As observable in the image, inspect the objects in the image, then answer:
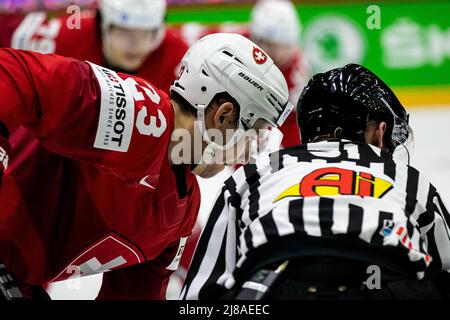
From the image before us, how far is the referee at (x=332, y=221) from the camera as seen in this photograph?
71.1 inches

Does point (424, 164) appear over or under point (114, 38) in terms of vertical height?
under

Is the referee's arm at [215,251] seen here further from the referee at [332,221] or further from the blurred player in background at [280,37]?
the blurred player in background at [280,37]

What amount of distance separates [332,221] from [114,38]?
2740 millimetres

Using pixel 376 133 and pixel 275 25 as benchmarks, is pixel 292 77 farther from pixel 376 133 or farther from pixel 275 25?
pixel 376 133

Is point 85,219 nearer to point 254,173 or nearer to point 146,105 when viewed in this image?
point 146,105

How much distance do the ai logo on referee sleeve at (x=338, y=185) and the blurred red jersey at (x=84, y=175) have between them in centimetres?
46

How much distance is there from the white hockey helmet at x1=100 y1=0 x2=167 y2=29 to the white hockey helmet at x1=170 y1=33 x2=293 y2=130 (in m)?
2.01

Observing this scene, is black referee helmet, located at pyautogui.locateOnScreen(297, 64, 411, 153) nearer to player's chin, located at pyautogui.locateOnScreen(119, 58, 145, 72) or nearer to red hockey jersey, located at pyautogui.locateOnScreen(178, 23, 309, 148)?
red hockey jersey, located at pyautogui.locateOnScreen(178, 23, 309, 148)

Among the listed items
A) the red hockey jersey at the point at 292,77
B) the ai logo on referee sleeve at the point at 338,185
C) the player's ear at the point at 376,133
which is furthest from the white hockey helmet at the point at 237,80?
the red hockey jersey at the point at 292,77

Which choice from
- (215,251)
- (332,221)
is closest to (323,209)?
(332,221)

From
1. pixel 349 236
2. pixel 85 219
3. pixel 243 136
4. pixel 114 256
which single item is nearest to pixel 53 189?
pixel 85 219

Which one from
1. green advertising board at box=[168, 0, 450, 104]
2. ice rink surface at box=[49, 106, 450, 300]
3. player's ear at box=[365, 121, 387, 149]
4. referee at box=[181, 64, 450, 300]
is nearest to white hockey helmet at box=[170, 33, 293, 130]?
referee at box=[181, 64, 450, 300]

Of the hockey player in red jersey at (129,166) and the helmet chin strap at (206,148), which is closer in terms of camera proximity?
the hockey player in red jersey at (129,166)

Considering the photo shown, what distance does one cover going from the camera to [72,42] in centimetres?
427
